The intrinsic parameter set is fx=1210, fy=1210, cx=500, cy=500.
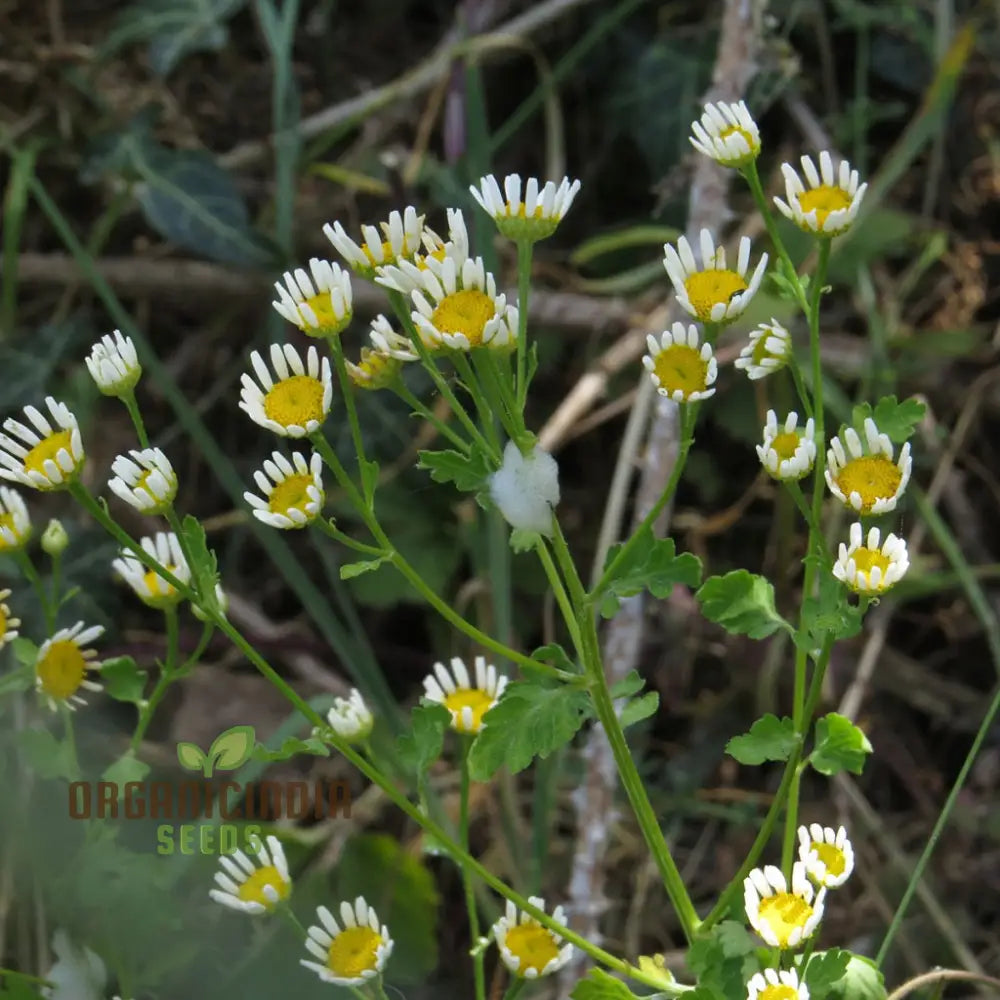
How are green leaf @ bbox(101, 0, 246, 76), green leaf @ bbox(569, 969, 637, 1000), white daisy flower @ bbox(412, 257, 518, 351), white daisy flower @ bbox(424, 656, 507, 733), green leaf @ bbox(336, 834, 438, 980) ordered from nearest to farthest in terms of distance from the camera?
white daisy flower @ bbox(412, 257, 518, 351) → green leaf @ bbox(569, 969, 637, 1000) → white daisy flower @ bbox(424, 656, 507, 733) → green leaf @ bbox(336, 834, 438, 980) → green leaf @ bbox(101, 0, 246, 76)

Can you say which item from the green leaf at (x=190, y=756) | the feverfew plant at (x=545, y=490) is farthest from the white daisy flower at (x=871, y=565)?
the green leaf at (x=190, y=756)

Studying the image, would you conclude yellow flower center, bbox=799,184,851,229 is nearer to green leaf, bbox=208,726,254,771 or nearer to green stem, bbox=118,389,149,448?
green stem, bbox=118,389,149,448

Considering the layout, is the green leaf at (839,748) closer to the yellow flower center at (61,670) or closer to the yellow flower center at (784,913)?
the yellow flower center at (784,913)

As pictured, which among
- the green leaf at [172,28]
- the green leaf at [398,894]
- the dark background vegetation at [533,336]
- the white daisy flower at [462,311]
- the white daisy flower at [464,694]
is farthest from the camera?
the green leaf at [172,28]

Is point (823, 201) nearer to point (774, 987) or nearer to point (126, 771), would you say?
point (774, 987)

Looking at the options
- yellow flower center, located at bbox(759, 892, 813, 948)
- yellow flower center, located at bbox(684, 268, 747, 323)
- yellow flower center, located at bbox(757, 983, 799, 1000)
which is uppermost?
yellow flower center, located at bbox(684, 268, 747, 323)

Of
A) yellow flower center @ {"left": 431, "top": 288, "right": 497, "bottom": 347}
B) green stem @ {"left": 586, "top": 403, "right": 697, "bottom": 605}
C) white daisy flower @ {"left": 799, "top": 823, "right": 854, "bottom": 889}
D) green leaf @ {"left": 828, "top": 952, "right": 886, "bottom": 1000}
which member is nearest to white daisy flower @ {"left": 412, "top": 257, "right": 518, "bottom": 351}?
yellow flower center @ {"left": 431, "top": 288, "right": 497, "bottom": 347}

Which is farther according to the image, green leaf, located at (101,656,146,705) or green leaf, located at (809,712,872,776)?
green leaf, located at (101,656,146,705)
